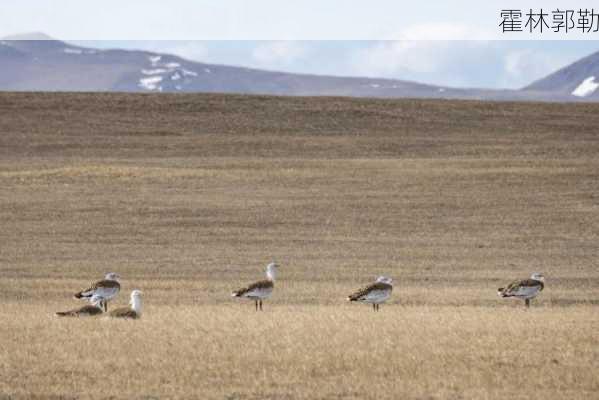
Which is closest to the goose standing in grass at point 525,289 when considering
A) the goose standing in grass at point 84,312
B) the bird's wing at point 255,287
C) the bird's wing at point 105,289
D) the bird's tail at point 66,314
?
the bird's wing at point 255,287

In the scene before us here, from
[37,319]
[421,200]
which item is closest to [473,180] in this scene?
[421,200]

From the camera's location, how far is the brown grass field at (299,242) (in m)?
14.0

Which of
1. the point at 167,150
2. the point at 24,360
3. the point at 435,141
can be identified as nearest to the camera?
the point at 24,360

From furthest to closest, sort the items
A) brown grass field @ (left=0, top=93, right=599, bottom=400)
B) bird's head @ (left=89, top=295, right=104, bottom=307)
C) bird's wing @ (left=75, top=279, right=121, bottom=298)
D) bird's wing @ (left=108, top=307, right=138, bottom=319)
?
bird's wing @ (left=75, top=279, right=121, bottom=298) < bird's head @ (left=89, top=295, right=104, bottom=307) < bird's wing @ (left=108, top=307, right=138, bottom=319) < brown grass field @ (left=0, top=93, right=599, bottom=400)

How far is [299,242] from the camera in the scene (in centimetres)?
3528

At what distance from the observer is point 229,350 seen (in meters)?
15.3

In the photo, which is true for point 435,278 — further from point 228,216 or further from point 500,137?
point 500,137

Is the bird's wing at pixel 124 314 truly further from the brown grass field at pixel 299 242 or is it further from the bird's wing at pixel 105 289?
the bird's wing at pixel 105 289

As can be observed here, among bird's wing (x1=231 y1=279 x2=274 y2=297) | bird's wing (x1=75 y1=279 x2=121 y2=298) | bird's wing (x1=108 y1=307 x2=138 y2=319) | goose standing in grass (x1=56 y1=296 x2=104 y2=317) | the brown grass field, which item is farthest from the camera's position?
bird's wing (x1=231 y1=279 x2=274 y2=297)

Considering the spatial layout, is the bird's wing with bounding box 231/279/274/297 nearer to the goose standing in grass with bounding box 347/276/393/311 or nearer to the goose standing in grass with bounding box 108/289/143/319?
the goose standing in grass with bounding box 347/276/393/311

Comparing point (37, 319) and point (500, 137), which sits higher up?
point (500, 137)

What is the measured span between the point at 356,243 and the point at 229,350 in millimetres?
19841

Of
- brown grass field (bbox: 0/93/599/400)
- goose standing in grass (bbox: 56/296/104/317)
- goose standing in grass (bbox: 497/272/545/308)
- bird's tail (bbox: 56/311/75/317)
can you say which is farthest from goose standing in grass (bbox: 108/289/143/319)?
goose standing in grass (bbox: 497/272/545/308)

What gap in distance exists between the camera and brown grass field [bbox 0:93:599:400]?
1403cm
